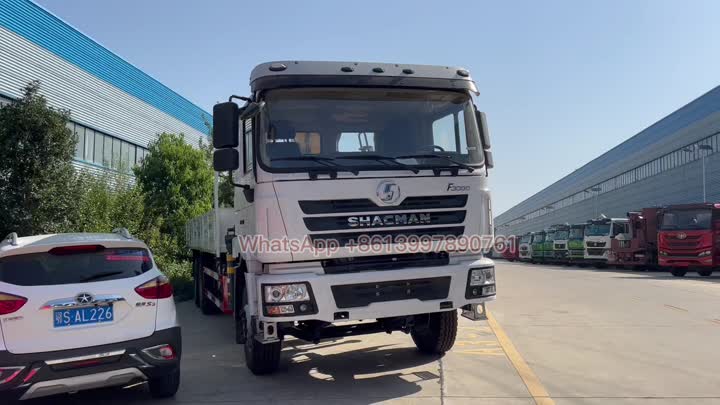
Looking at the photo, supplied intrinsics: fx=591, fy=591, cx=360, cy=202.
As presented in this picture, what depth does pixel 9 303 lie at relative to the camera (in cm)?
470

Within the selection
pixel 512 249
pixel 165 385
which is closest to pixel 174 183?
pixel 165 385

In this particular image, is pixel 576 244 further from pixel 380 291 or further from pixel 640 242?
pixel 380 291

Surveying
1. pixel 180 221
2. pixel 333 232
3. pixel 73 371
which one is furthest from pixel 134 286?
pixel 180 221

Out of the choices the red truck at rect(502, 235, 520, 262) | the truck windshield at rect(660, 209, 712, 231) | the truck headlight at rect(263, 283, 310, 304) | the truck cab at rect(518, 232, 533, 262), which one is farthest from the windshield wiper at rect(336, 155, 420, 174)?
the red truck at rect(502, 235, 520, 262)

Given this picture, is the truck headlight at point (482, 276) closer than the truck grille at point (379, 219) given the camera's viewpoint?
No

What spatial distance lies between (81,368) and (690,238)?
24576 millimetres

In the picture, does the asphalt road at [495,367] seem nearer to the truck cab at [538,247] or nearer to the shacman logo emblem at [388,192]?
the shacman logo emblem at [388,192]

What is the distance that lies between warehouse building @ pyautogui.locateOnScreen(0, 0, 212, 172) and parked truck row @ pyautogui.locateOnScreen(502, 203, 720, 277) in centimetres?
2220

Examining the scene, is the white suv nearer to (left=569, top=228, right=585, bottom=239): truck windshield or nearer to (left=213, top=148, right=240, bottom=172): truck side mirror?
(left=213, top=148, right=240, bottom=172): truck side mirror

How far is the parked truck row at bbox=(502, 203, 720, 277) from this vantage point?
23.7 meters

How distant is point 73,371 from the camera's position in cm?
480

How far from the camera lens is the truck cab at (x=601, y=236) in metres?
31.8

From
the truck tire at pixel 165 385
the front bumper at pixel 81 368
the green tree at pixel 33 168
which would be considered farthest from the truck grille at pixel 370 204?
the green tree at pixel 33 168

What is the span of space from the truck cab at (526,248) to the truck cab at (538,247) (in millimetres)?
1475
